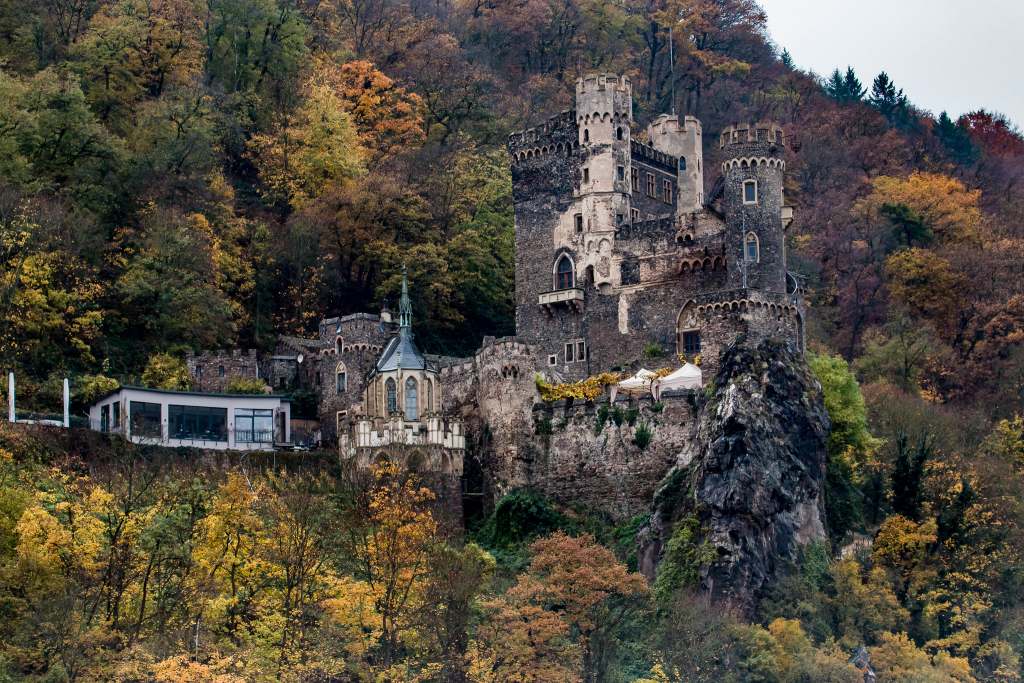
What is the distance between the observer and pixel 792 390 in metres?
81.1

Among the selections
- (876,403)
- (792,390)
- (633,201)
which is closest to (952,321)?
(876,403)

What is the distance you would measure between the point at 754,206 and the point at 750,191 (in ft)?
2.15

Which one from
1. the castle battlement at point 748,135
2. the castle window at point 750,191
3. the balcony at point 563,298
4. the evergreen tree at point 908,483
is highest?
the castle battlement at point 748,135

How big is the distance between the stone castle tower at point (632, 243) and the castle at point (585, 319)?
0.07 metres

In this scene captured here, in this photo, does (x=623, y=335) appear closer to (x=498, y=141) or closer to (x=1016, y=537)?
(x=1016, y=537)

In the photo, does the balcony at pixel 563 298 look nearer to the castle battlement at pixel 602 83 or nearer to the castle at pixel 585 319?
the castle at pixel 585 319

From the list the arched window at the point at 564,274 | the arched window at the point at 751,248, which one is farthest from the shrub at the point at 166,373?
the arched window at the point at 751,248

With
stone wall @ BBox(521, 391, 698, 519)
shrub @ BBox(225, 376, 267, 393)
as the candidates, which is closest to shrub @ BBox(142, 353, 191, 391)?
shrub @ BBox(225, 376, 267, 393)

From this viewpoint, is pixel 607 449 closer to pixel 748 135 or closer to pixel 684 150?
pixel 748 135

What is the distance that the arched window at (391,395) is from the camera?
85188 millimetres

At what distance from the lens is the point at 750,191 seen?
86875 mm

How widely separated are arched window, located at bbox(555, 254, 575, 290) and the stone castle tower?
0.06m

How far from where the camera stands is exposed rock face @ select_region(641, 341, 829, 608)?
253ft

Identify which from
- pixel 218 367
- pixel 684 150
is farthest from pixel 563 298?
pixel 218 367
